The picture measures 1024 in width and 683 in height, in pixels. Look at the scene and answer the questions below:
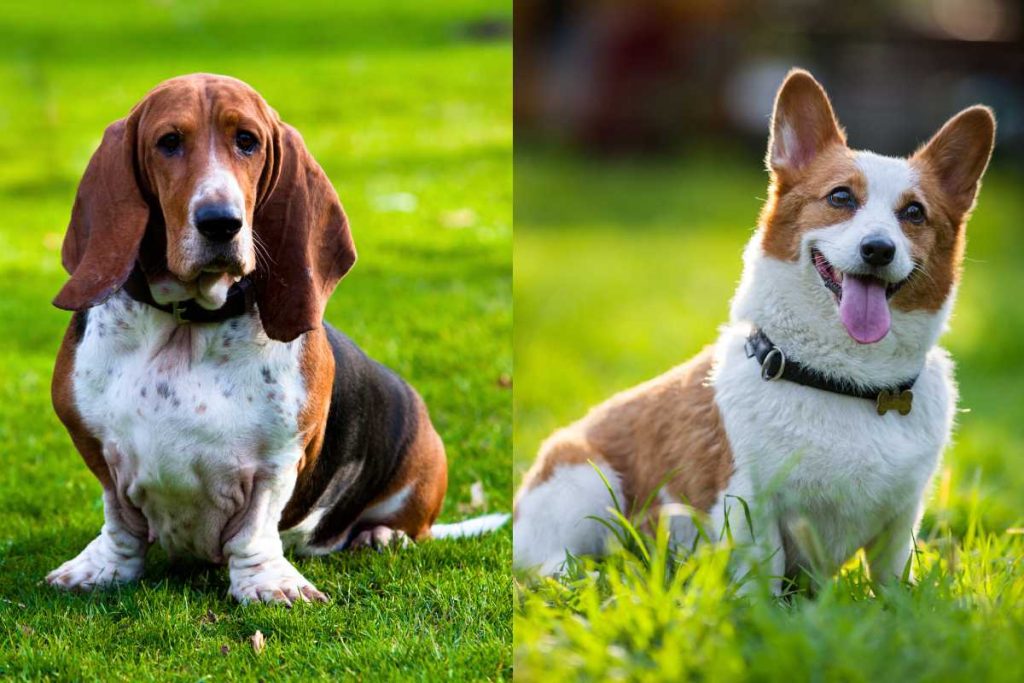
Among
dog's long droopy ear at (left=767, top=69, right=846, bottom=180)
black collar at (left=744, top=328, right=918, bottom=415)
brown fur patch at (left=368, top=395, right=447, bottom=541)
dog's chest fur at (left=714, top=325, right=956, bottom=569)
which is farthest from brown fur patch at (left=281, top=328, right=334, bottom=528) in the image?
dog's long droopy ear at (left=767, top=69, right=846, bottom=180)

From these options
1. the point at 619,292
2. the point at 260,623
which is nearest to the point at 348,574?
the point at 260,623

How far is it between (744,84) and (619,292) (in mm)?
11205

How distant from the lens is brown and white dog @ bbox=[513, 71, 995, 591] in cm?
368

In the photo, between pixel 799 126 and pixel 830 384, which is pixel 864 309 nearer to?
pixel 830 384

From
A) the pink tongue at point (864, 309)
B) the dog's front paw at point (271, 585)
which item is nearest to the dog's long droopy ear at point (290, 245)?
the dog's front paw at point (271, 585)

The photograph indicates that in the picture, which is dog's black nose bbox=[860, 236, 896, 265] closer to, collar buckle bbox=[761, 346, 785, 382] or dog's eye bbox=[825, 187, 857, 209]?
dog's eye bbox=[825, 187, 857, 209]

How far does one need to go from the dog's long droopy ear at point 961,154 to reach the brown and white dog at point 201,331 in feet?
5.91

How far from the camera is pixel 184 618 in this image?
3.62 meters

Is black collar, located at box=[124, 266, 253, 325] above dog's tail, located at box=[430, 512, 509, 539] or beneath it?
above

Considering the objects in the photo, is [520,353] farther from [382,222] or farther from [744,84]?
[744,84]

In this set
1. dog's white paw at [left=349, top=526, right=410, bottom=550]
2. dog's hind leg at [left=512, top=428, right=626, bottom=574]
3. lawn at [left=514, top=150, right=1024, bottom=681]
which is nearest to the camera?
lawn at [left=514, top=150, right=1024, bottom=681]

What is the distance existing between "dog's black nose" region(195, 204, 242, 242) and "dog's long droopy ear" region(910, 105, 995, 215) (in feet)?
6.57

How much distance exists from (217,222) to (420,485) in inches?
56.7

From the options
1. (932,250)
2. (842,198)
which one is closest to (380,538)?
(842,198)
